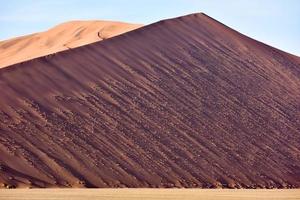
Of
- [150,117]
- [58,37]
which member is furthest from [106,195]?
[58,37]

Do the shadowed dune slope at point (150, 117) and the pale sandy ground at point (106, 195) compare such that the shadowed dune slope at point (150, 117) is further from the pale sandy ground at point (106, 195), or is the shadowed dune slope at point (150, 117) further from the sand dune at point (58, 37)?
the sand dune at point (58, 37)

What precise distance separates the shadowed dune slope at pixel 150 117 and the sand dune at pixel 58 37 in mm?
5846

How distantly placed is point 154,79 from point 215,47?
9.09 metres

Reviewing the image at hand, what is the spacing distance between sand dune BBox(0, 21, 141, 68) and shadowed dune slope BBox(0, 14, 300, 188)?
585cm

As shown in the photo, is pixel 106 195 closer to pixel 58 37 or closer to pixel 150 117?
pixel 150 117

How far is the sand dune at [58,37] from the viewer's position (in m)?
48.7

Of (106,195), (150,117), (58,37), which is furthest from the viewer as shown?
(58,37)

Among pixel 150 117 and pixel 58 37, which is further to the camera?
pixel 58 37

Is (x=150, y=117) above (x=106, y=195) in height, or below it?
below

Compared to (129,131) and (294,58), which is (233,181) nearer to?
(129,131)

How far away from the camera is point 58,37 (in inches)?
2128

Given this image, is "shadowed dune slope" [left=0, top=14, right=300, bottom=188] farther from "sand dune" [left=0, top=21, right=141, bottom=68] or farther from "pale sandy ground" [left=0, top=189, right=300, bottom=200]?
"sand dune" [left=0, top=21, right=141, bottom=68]

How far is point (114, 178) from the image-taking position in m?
27.5

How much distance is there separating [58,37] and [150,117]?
72.5 ft
